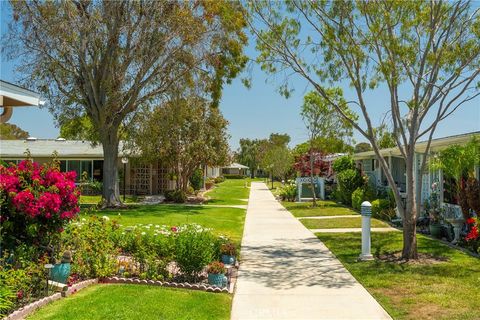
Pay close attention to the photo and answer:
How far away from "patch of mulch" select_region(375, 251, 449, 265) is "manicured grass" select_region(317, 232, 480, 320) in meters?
0.16

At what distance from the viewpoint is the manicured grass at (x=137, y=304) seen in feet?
19.7

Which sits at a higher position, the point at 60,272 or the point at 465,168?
the point at 465,168

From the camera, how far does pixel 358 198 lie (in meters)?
22.1

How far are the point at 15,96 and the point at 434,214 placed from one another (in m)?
12.4

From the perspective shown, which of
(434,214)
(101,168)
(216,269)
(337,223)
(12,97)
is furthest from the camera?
(101,168)

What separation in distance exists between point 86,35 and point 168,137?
817cm

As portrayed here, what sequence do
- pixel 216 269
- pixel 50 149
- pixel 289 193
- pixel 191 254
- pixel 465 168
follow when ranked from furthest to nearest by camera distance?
pixel 50 149 < pixel 289 193 < pixel 465 168 < pixel 216 269 < pixel 191 254

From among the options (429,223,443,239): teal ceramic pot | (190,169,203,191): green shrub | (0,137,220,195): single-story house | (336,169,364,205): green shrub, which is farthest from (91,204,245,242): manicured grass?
(190,169,203,191): green shrub

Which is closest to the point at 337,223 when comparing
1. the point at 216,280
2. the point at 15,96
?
the point at 216,280

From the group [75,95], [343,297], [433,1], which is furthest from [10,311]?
[75,95]

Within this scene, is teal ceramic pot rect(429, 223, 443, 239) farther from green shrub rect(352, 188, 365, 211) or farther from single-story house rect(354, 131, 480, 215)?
green shrub rect(352, 188, 365, 211)

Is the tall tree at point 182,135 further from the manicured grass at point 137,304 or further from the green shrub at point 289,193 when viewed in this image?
the manicured grass at point 137,304

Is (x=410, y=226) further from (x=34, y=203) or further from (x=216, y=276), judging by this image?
(x=34, y=203)

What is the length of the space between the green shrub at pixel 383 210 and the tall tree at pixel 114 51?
25.9 feet
